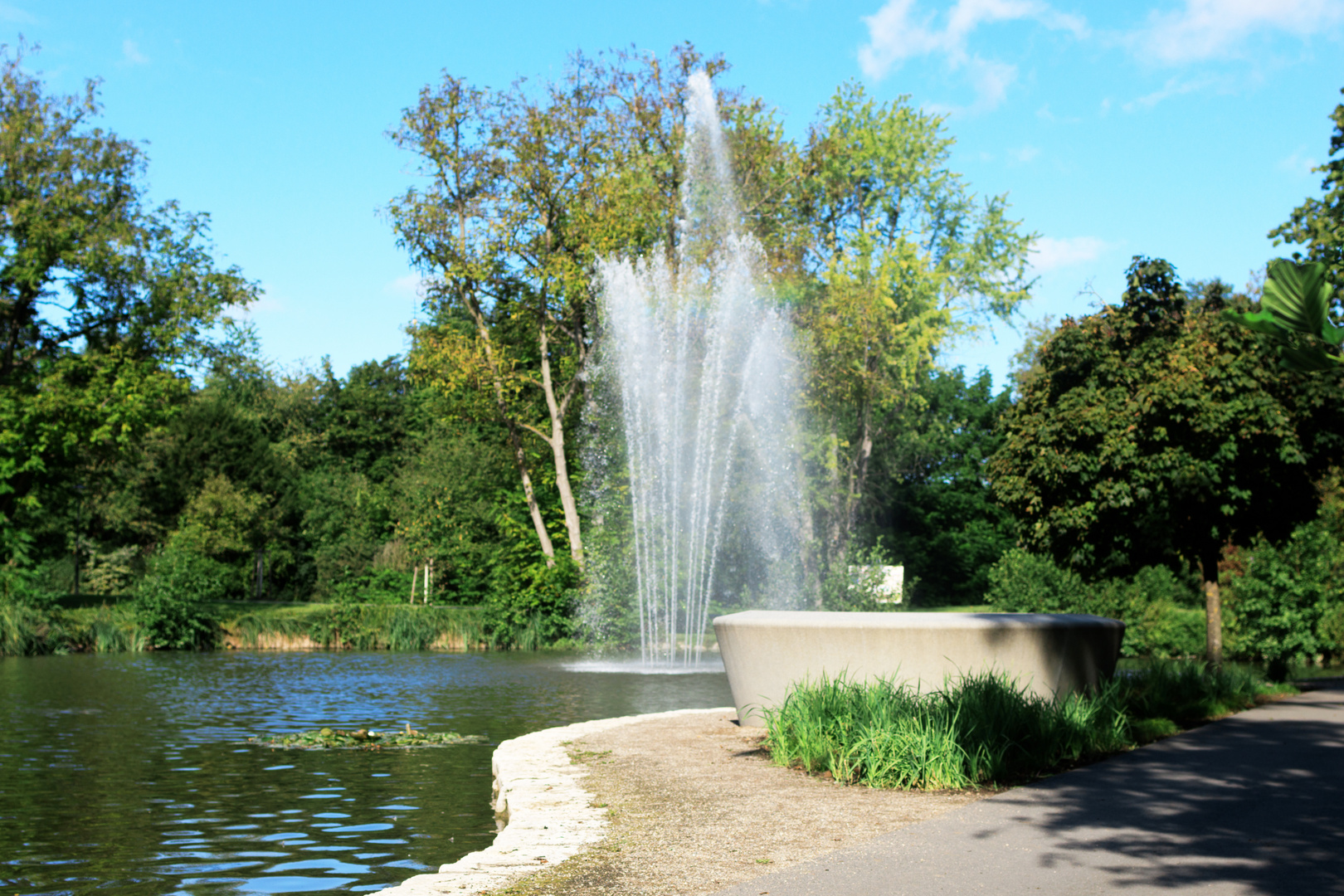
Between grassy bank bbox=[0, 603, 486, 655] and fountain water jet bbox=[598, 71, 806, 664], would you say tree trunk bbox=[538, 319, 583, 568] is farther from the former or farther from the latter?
grassy bank bbox=[0, 603, 486, 655]

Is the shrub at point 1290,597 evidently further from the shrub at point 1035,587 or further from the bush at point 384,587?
the bush at point 384,587

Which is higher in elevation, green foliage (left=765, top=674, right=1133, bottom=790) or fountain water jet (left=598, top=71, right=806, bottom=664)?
fountain water jet (left=598, top=71, right=806, bottom=664)

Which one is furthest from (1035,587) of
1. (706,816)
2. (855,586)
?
(706,816)

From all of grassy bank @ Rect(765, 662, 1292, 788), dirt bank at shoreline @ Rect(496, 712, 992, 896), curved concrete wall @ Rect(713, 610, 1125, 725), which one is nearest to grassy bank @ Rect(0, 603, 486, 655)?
dirt bank at shoreline @ Rect(496, 712, 992, 896)

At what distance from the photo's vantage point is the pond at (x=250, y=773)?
23.6 ft

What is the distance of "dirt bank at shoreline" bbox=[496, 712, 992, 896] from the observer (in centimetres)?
573

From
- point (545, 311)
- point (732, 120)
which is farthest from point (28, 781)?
point (732, 120)

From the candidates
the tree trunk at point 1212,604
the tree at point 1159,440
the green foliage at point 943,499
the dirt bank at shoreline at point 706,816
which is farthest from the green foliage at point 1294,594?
the green foliage at point 943,499

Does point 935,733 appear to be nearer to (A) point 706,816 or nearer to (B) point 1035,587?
(A) point 706,816

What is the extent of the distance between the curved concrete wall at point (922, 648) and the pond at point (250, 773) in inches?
117

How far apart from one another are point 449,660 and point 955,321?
20836mm

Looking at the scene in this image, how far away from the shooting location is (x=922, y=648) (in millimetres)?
10383

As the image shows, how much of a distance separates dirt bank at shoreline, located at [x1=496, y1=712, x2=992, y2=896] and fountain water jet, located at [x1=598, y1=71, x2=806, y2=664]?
59.4 feet

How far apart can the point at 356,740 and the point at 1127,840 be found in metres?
9.22
